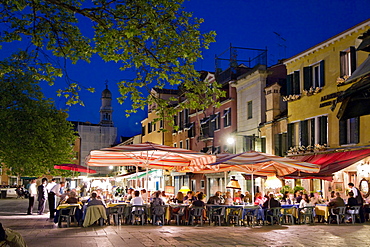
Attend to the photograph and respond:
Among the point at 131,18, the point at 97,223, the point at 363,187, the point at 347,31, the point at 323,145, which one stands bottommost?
the point at 97,223

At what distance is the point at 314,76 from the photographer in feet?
81.2

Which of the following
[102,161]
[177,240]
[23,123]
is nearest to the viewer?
[177,240]

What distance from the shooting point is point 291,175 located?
2066 cm

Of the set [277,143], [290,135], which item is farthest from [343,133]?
[277,143]

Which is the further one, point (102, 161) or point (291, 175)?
point (291, 175)

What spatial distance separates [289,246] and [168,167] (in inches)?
457

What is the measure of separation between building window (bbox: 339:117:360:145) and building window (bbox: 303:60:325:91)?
9.11 feet

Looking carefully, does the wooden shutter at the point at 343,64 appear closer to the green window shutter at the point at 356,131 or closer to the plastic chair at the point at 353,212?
the green window shutter at the point at 356,131

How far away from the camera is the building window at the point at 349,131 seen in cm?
2125

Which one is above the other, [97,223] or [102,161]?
[102,161]

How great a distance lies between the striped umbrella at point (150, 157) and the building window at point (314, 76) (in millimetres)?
8480

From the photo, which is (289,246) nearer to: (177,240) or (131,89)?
(177,240)

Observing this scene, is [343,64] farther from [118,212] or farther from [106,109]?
[106,109]

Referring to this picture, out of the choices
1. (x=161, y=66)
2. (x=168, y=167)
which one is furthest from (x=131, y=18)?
(x=168, y=167)
